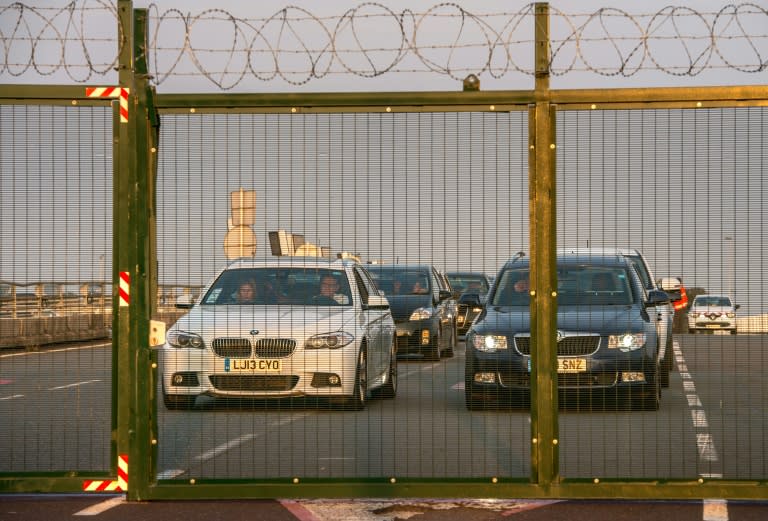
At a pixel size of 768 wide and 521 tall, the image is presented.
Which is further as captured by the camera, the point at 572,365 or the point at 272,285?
the point at 572,365

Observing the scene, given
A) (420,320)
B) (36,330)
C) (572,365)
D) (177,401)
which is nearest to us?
(177,401)

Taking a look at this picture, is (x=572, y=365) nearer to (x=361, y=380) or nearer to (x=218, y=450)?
(x=361, y=380)

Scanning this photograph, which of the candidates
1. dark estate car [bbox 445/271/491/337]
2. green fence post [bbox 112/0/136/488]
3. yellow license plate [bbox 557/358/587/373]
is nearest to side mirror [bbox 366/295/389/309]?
dark estate car [bbox 445/271/491/337]

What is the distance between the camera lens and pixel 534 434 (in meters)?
8.36

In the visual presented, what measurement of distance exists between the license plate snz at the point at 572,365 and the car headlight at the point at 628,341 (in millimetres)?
358

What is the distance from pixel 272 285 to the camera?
9.77 metres

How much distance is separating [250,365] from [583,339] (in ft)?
10.1

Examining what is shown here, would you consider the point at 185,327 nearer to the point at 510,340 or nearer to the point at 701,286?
the point at 510,340

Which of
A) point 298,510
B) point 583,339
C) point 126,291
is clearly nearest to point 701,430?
point 583,339

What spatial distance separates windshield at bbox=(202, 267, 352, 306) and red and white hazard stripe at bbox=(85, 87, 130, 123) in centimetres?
129

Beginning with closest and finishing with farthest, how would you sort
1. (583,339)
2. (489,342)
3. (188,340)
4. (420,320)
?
(188,340)
(489,342)
(583,339)
(420,320)

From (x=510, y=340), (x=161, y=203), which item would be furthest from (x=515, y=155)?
(x=161, y=203)

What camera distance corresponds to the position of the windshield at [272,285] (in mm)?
9344

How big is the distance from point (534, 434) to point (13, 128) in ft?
12.3
